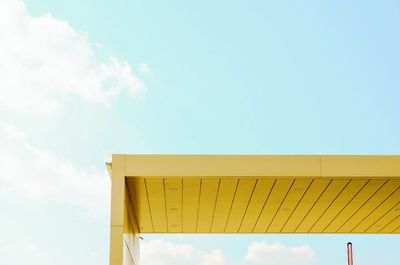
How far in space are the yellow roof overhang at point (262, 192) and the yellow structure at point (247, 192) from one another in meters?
0.02

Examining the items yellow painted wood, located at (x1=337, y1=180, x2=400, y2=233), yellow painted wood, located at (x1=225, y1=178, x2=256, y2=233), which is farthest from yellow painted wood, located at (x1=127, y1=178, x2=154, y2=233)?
yellow painted wood, located at (x1=337, y1=180, x2=400, y2=233)

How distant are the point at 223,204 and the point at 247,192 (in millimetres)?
1216

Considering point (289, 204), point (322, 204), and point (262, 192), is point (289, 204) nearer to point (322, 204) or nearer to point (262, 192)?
point (322, 204)

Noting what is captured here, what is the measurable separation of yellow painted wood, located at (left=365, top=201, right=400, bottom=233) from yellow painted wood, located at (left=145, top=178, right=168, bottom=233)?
455cm

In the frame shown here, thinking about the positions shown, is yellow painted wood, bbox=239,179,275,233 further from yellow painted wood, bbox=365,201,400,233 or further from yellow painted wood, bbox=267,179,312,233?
yellow painted wood, bbox=365,201,400,233

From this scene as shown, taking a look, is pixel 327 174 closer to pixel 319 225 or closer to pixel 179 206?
pixel 179 206

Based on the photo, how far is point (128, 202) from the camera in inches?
574

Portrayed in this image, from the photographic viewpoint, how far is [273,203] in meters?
15.5

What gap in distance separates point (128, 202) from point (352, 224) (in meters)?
5.81

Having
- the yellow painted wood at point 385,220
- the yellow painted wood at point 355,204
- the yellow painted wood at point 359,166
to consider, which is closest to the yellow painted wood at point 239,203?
the yellow painted wood at point 359,166

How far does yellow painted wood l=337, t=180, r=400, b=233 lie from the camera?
14271 mm

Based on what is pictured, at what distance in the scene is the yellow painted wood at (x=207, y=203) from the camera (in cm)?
1395

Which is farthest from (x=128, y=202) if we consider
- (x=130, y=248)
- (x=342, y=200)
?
(x=342, y=200)

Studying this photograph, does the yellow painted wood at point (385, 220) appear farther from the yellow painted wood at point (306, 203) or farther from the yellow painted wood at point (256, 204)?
the yellow painted wood at point (256, 204)
